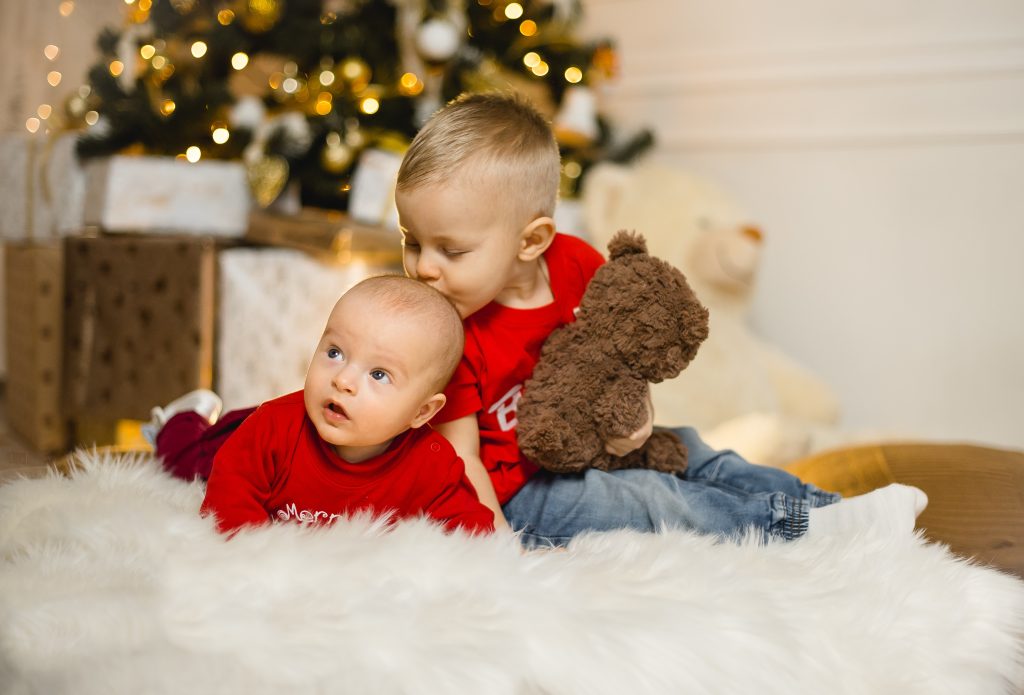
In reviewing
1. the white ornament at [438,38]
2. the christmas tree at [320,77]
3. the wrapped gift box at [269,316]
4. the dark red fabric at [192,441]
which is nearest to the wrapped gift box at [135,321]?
the wrapped gift box at [269,316]

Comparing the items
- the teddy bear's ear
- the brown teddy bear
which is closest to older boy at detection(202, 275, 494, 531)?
the brown teddy bear

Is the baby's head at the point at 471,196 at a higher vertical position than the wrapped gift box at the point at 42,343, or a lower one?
higher

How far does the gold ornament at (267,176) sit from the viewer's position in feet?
7.22

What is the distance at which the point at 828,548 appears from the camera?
972 mm

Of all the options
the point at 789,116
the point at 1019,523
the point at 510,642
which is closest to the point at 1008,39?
the point at 789,116

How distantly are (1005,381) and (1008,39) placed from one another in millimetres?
829

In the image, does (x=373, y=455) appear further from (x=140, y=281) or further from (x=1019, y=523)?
(x=140, y=281)

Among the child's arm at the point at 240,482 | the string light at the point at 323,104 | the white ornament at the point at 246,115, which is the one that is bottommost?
the child's arm at the point at 240,482

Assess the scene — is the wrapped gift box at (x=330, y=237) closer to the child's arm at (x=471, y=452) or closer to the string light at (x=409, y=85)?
the string light at (x=409, y=85)

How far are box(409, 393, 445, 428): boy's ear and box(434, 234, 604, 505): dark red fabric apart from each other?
Answer: 0.07 meters

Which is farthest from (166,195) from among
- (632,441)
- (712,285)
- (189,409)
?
(632,441)

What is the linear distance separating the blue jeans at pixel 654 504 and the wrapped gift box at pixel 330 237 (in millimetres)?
1061

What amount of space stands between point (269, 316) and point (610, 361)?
1.31 metres

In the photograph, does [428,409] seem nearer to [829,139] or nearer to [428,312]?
[428,312]
